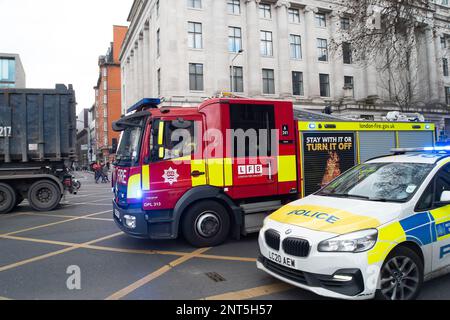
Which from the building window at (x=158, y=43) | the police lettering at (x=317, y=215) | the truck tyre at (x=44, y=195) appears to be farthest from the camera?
the building window at (x=158, y=43)

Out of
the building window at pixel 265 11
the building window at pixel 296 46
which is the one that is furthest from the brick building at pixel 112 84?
the building window at pixel 296 46

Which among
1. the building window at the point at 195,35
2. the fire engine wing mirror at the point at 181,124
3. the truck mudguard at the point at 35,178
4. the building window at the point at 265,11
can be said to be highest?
the building window at the point at 265,11

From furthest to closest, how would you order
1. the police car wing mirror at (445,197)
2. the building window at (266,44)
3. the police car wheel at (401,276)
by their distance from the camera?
the building window at (266,44)
the police car wing mirror at (445,197)
the police car wheel at (401,276)

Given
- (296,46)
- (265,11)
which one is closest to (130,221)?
A: (265,11)

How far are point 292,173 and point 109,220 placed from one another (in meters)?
5.30

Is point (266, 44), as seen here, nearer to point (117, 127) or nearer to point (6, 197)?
point (6, 197)

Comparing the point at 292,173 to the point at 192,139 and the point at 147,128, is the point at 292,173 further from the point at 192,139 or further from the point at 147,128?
the point at 147,128

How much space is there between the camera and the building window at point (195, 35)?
97.4 ft

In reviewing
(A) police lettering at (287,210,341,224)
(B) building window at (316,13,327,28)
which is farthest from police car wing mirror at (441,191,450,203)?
(B) building window at (316,13,327,28)

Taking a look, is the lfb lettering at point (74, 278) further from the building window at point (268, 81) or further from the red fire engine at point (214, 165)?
the building window at point (268, 81)

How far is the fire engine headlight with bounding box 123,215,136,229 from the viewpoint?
5.62 meters

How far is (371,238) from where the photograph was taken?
10.9 feet

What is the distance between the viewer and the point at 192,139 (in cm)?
591

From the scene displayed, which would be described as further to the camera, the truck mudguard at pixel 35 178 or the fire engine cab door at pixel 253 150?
the truck mudguard at pixel 35 178
